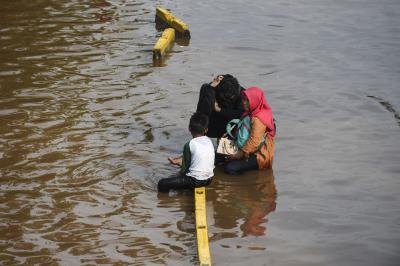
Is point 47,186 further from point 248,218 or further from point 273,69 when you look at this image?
point 273,69

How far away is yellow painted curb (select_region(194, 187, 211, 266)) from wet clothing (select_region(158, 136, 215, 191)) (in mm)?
138

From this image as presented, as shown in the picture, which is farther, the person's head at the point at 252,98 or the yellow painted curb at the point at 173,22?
the yellow painted curb at the point at 173,22

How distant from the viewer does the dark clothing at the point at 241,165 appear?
944cm

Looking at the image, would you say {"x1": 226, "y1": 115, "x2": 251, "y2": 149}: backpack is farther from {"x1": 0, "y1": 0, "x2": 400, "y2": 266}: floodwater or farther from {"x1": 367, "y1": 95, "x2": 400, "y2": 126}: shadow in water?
{"x1": 367, "y1": 95, "x2": 400, "y2": 126}: shadow in water

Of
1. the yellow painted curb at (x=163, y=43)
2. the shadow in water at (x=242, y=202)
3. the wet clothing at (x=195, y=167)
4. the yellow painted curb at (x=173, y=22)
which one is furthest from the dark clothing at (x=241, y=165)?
the yellow painted curb at (x=173, y=22)

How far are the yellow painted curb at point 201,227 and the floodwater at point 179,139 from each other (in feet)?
0.70

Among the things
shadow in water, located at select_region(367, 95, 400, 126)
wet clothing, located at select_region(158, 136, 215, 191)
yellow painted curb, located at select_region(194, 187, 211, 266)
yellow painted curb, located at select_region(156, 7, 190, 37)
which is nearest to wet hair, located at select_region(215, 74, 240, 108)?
wet clothing, located at select_region(158, 136, 215, 191)

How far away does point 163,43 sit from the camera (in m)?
15.1

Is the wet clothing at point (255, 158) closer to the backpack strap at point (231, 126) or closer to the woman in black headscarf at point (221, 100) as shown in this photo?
the backpack strap at point (231, 126)

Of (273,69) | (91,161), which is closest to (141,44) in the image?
(273,69)

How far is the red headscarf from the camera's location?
29.5 feet

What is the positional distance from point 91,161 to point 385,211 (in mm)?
4103

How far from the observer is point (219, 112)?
968cm

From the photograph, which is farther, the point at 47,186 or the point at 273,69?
the point at 273,69
